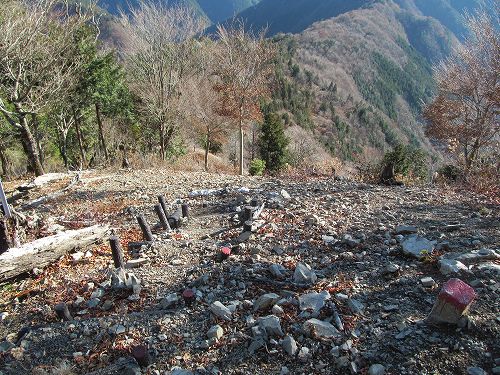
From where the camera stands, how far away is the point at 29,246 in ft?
16.7

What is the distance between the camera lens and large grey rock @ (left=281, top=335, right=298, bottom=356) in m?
3.29

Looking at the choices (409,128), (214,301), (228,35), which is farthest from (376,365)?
(409,128)

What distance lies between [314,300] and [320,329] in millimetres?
462

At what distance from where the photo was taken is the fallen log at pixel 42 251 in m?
4.81

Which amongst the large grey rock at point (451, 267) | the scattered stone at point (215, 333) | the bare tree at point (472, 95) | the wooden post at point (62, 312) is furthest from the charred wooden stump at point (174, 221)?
the bare tree at point (472, 95)

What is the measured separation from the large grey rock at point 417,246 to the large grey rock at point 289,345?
229 centimetres

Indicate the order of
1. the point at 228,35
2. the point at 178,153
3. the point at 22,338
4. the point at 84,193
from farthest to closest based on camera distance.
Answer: the point at 178,153, the point at 228,35, the point at 84,193, the point at 22,338

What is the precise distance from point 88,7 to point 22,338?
60.0 feet

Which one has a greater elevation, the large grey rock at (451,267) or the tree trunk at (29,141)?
the tree trunk at (29,141)

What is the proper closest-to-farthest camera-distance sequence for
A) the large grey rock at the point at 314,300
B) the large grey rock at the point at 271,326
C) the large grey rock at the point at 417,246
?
the large grey rock at the point at 271,326 → the large grey rock at the point at 314,300 → the large grey rock at the point at 417,246

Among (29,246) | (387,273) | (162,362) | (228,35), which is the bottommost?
(162,362)

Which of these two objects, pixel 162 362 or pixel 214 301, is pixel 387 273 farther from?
pixel 162 362

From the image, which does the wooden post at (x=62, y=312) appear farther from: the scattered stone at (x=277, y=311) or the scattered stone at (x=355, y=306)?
the scattered stone at (x=355, y=306)

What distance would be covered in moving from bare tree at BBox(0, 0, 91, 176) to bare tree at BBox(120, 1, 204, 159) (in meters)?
3.54
